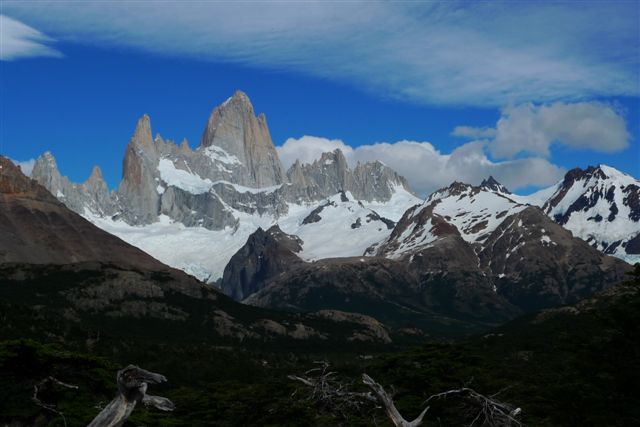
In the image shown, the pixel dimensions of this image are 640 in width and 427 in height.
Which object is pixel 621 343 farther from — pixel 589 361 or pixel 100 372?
pixel 100 372

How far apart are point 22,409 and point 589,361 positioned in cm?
4894

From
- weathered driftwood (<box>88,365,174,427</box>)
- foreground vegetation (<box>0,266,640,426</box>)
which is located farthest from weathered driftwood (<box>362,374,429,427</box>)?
weathered driftwood (<box>88,365,174,427</box>)

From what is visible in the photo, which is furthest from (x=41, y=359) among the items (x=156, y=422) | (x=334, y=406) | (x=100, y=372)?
(x=334, y=406)

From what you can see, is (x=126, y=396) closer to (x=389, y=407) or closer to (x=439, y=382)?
(x=389, y=407)

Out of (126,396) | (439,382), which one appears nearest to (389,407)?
(126,396)

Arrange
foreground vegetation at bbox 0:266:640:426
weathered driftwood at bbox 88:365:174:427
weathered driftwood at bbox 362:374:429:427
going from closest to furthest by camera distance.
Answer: weathered driftwood at bbox 88:365:174:427 → weathered driftwood at bbox 362:374:429:427 → foreground vegetation at bbox 0:266:640:426

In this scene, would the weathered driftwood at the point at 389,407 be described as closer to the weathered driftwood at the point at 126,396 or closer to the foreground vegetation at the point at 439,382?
the foreground vegetation at the point at 439,382

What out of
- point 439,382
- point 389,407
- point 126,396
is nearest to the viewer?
point 126,396

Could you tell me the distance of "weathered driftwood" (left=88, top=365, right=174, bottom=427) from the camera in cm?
3092

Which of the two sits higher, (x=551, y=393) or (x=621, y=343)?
(x=621, y=343)

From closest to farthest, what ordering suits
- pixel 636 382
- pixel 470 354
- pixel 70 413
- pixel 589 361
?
1. pixel 636 382
2. pixel 589 361
3. pixel 70 413
4. pixel 470 354

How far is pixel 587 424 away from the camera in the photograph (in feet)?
195

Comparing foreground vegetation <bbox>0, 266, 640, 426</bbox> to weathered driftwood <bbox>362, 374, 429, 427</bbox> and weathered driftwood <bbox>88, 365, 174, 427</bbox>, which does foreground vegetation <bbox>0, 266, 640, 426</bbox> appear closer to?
weathered driftwood <bbox>362, 374, 429, 427</bbox>

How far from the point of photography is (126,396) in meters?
31.5
